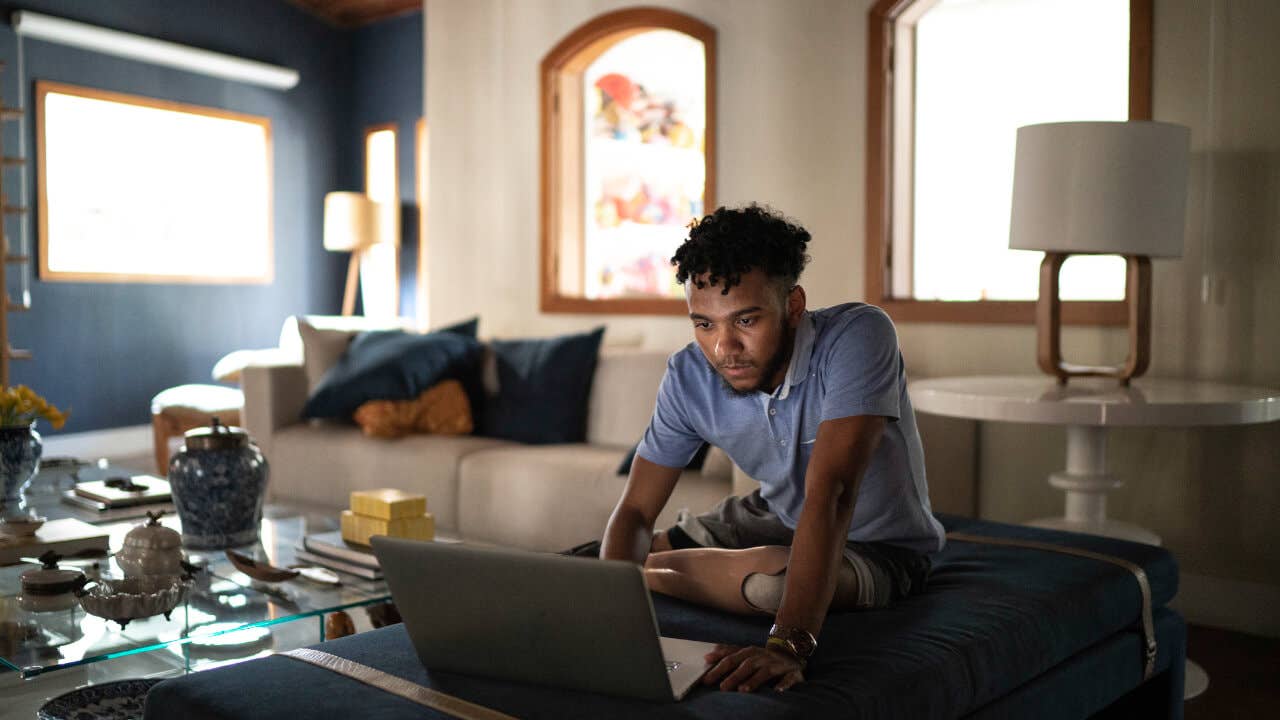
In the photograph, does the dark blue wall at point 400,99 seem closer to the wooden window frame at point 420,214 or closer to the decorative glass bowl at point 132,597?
the wooden window frame at point 420,214

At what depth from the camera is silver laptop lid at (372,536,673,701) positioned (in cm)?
131

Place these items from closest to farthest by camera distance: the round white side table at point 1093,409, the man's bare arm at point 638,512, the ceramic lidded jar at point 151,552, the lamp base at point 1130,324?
the man's bare arm at point 638,512 → the ceramic lidded jar at point 151,552 → the round white side table at point 1093,409 → the lamp base at point 1130,324

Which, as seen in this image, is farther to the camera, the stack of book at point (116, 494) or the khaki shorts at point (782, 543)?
the stack of book at point (116, 494)

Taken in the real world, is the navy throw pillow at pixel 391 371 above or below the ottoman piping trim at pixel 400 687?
above

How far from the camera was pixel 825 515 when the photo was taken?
1574mm

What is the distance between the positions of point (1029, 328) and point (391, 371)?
2256mm

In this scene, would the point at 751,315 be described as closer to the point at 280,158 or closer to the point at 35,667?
the point at 35,667

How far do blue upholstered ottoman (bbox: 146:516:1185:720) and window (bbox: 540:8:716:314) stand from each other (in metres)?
3.11

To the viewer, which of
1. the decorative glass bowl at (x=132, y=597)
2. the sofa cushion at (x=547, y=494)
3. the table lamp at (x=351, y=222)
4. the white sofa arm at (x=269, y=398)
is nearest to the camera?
the decorative glass bowl at (x=132, y=597)

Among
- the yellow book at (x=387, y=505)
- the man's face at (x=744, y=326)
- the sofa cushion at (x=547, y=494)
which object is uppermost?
the man's face at (x=744, y=326)

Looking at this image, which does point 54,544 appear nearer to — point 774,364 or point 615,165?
point 774,364

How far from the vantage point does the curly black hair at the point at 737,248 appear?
65.1 inches

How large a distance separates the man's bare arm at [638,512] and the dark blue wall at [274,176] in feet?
18.9

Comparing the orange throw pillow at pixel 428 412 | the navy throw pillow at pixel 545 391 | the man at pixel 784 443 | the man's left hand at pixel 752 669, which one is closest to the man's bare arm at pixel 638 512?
the man at pixel 784 443
